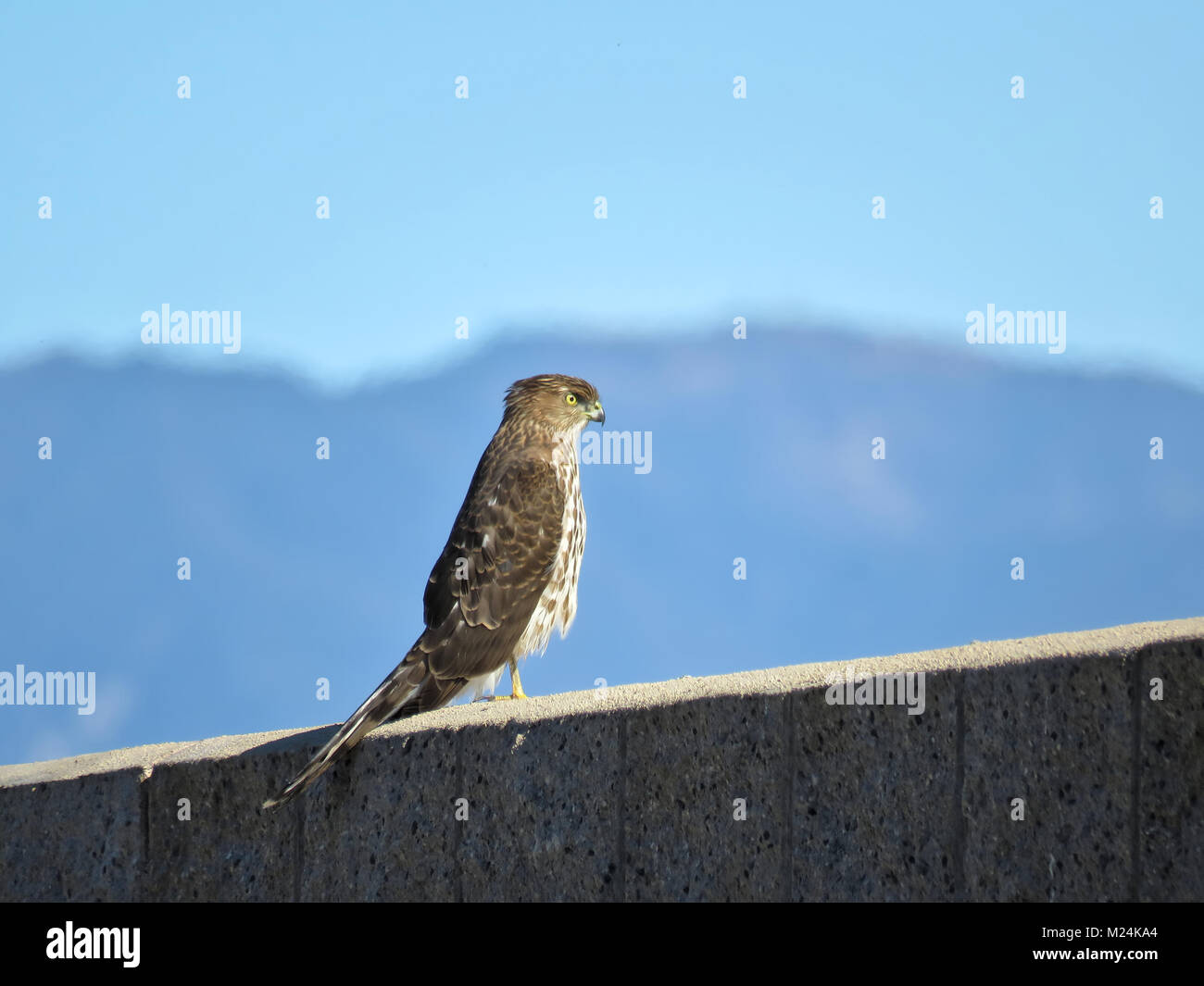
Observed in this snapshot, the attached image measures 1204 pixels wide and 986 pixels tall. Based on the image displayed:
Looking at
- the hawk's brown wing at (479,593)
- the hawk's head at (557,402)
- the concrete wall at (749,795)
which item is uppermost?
the hawk's head at (557,402)

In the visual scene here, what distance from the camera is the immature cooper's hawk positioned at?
5594 mm

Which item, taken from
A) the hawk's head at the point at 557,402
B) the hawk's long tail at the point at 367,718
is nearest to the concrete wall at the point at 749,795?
the hawk's long tail at the point at 367,718

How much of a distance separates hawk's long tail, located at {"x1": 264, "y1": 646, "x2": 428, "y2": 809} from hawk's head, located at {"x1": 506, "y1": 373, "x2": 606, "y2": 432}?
73.9 inches

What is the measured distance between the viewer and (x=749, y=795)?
408cm

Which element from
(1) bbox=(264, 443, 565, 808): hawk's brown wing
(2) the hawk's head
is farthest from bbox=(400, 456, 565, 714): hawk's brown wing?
(2) the hawk's head

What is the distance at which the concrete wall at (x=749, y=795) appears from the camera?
3.39m

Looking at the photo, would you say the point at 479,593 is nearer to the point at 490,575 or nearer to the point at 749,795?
the point at 490,575

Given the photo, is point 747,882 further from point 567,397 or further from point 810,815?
point 567,397

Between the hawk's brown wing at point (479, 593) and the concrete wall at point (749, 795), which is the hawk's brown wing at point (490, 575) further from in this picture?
the concrete wall at point (749, 795)

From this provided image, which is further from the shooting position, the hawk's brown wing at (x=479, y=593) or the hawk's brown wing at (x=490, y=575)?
the hawk's brown wing at (x=490, y=575)

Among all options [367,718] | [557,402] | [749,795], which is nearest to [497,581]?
[367,718]

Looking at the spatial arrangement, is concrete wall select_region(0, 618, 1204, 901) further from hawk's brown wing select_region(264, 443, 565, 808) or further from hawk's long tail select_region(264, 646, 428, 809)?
hawk's brown wing select_region(264, 443, 565, 808)
